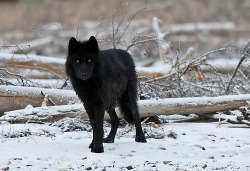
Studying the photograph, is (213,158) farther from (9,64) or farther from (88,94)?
(9,64)

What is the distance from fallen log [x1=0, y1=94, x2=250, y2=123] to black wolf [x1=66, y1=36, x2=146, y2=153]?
45.7 inches

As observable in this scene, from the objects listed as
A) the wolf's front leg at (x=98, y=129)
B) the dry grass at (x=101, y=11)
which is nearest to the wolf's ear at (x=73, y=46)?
the wolf's front leg at (x=98, y=129)

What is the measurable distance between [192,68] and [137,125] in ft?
11.4

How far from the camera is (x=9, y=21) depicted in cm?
2648

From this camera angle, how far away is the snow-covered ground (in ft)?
16.5

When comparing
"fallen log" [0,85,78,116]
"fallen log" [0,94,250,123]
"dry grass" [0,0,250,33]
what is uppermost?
"dry grass" [0,0,250,33]

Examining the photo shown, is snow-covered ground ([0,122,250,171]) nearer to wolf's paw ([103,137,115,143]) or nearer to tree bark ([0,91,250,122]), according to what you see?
wolf's paw ([103,137,115,143])

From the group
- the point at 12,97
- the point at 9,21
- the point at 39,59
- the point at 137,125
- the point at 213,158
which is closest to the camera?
the point at 213,158

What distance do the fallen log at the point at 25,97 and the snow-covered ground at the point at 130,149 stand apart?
772mm

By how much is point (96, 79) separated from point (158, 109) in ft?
7.31

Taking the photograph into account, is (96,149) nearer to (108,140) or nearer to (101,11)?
(108,140)

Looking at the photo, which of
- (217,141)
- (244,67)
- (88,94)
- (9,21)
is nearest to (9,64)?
(88,94)

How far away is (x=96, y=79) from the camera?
5.89 metres

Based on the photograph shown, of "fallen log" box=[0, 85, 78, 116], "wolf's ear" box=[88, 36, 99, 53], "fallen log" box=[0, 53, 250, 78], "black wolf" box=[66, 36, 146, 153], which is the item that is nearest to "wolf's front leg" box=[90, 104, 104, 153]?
"black wolf" box=[66, 36, 146, 153]
